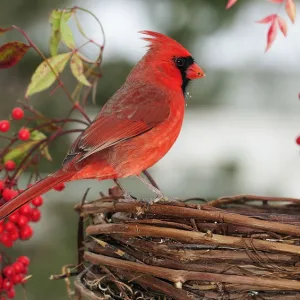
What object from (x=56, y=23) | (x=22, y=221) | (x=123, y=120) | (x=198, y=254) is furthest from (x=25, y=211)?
(x=198, y=254)

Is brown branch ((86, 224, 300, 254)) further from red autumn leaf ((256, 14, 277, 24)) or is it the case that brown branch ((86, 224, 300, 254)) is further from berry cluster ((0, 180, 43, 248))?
red autumn leaf ((256, 14, 277, 24))

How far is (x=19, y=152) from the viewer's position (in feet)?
4.12

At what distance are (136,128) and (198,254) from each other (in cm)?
39

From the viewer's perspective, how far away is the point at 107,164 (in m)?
1.21

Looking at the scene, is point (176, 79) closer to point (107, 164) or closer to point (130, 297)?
point (107, 164)

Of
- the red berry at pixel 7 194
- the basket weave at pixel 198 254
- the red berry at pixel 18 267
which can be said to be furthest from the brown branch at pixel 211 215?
the red berry at pixel 18 267

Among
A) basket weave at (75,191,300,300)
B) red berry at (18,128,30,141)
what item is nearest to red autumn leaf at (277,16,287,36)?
basket weave at (75,191,300,300)

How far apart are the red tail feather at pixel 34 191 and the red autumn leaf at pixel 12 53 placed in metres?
0.21

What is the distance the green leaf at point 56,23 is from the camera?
3.87 feet

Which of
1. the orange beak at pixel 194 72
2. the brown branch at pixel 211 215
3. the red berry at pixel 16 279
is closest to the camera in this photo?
the brown branch at pixel 211 215

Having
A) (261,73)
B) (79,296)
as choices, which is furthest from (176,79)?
(261,73)

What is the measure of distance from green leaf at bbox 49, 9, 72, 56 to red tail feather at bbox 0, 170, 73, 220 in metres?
0.25

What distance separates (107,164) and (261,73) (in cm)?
391

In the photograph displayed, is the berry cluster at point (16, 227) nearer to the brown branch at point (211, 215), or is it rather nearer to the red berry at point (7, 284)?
the red berry at point (7, 284)
